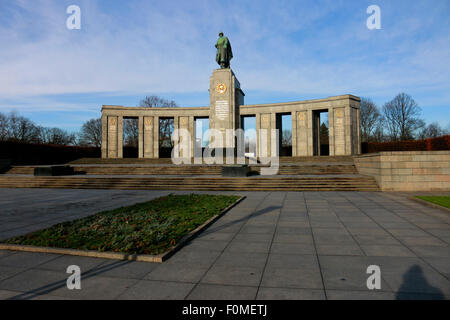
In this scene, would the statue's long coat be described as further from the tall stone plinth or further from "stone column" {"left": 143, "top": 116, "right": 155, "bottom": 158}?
"stone column" {"left": 143, "top": 116, "right": 155, "bottom": 158}

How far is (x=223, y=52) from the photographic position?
3475 cm

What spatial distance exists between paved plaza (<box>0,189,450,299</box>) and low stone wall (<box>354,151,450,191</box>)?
7.60 meters

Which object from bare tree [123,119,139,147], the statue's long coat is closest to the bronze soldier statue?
the statue's long coat

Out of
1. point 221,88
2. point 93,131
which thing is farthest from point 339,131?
point 93,131

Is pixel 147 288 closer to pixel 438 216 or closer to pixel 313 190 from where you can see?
pixel 438 216

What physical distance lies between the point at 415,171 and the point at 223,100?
82.6ft

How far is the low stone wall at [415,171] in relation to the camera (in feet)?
48.7

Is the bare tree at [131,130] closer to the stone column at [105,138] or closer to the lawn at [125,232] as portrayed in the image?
the stone column at [105,138]

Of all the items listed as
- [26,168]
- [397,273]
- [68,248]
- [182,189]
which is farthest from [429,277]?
[26,168]

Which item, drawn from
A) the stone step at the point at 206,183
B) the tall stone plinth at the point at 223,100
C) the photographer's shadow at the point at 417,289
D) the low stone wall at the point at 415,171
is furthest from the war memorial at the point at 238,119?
the photographer's shadow at the point at 417,289

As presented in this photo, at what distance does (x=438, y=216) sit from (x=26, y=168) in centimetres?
3307

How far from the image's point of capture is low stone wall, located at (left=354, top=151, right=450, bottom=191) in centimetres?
1484

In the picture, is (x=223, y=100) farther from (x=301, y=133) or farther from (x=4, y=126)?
(x=4, y=126)

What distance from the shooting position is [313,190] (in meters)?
15.8
